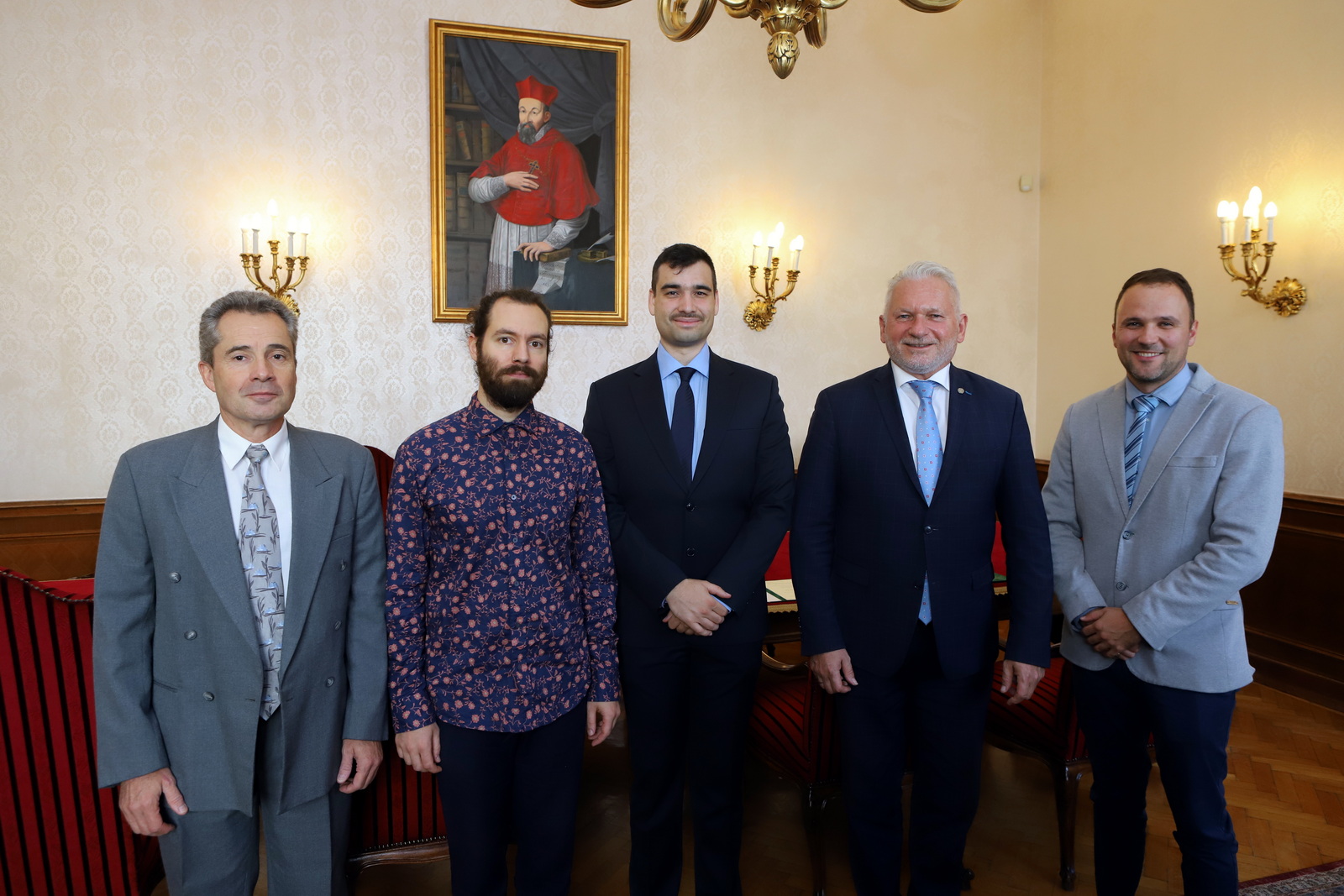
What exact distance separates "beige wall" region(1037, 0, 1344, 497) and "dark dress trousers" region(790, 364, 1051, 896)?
320 centimetres

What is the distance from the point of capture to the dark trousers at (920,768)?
2.04 meters

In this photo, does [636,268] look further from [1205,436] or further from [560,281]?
[1205,436]

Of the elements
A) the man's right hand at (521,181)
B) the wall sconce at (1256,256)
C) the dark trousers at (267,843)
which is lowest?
the dark trousers at (267,843)

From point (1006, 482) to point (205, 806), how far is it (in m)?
1.99

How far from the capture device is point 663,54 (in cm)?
515

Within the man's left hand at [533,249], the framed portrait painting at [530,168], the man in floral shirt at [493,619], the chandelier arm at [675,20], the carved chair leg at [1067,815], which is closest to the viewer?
the man in floral shirt at [493,619]

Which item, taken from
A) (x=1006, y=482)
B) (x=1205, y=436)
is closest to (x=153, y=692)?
(x=1006, y=482)

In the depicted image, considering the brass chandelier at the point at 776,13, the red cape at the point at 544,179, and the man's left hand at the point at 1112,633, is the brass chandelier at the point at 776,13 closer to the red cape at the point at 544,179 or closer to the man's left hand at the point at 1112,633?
the man's left hand at the point at 1112,633

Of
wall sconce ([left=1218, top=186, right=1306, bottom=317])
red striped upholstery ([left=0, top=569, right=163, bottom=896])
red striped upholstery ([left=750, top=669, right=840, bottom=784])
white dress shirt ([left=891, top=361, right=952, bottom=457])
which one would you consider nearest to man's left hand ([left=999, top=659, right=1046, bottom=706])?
red striped upholstery ([left=750, top=669, right=840, bottom=784])

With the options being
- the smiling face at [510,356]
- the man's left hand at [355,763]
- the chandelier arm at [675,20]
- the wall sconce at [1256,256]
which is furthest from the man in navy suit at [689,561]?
the wall sconce at [1256,256]

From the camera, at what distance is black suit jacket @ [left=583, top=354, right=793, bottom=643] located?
204cm

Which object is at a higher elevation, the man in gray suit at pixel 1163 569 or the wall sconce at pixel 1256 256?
the wall sconce at pixel 1256 256

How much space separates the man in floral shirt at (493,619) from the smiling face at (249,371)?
0.96 feet

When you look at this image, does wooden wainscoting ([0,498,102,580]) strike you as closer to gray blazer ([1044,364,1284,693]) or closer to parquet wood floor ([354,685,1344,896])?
parquet wood floor ([354,685,1344,896])
